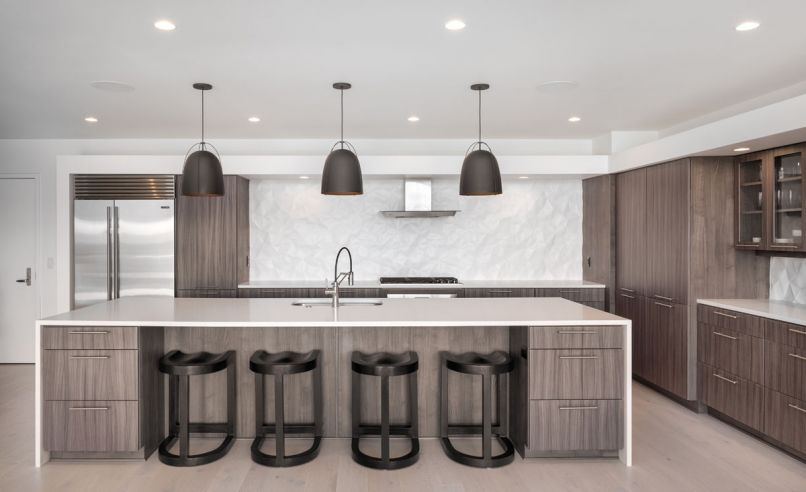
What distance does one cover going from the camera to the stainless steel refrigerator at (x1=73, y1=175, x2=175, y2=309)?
216 inches

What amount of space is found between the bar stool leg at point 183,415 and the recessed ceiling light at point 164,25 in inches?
75.9

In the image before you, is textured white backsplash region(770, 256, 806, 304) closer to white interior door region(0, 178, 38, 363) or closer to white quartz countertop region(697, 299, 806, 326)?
white quartz countertop region(697, 299, 806, 326)

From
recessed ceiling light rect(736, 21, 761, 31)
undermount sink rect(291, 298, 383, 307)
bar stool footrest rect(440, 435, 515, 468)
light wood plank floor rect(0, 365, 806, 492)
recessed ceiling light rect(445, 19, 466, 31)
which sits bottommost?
light wood plank floor rect(0, 365, 806, 492)

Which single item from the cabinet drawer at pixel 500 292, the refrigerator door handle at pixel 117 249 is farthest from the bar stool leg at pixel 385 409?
the refrigerator door handle at pixel 117 249

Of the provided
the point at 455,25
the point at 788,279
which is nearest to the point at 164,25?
the point at 455,25

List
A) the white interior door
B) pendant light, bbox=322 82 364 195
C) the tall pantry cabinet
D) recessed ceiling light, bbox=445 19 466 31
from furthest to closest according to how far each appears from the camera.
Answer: the white interior door → the tall pantry cabinet → pendant light, bbox=322 82 364 195 → recessed ceiling light, bbox=445 19 466 31

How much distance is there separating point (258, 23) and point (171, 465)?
2.54m

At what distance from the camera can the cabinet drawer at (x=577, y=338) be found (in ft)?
10.5

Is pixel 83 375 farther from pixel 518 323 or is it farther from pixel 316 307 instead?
pixel 518 323

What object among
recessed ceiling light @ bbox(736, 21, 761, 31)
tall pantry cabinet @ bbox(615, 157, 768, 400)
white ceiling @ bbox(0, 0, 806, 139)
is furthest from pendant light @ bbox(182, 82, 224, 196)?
tall pantry cabinet @ bbox(615, 157, 768, 400)

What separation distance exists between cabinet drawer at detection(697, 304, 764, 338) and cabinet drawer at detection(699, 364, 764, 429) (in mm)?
336

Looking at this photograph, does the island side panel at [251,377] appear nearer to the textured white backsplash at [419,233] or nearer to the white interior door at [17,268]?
the textured white backsplash at [419,233]

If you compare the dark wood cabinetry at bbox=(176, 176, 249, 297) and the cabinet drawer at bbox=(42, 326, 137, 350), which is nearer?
the cabinet drawer at bbox=(42, 326, 137, 350)

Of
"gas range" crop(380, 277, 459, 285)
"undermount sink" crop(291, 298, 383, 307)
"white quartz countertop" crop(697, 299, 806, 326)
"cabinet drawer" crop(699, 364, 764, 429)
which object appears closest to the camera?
"white quartz countertop" crop(697, 299, 806, 326)
